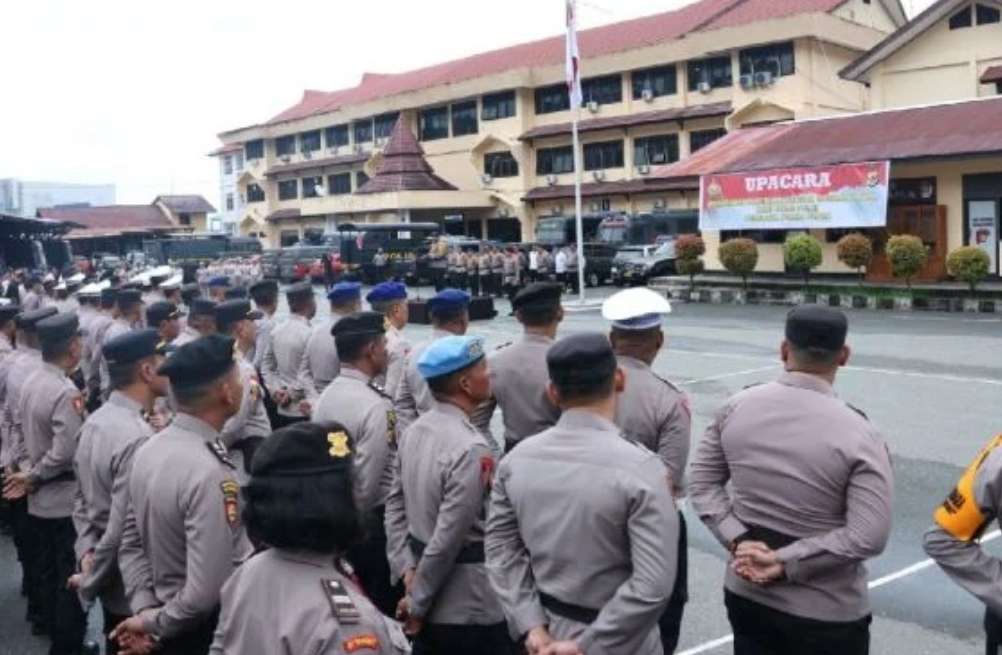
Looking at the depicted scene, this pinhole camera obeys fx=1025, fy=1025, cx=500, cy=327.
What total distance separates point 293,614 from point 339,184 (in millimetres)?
58726

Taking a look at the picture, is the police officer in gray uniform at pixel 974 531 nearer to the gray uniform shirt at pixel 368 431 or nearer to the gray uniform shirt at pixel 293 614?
the gray uniform shirt at pixel 293 614

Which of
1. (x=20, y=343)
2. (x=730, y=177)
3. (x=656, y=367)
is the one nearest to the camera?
(x=20, y=343)

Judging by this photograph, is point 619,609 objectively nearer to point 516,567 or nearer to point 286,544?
point 516,567

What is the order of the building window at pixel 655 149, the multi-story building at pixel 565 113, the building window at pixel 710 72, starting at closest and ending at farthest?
the multi-story building at pixel 565 113
the building window at pixel 710 72
the building window at pixel 655 149

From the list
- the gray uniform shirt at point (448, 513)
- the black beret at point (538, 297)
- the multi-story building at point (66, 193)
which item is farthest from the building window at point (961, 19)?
the multi-story building at point (66, 193)

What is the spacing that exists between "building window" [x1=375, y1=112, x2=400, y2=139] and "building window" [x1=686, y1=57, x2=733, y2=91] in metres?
18.7

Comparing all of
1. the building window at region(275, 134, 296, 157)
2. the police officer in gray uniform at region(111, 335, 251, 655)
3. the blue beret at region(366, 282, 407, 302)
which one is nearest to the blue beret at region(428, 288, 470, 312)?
the blue beret at region(366, 282, 407, 302)

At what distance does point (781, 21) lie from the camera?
38000 millimetres

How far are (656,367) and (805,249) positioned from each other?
12019 mm

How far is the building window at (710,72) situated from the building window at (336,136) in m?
23.6

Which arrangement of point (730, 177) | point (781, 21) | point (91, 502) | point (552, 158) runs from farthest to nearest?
1. point (552, 158)
2. point (781, 21)
3. point (730, 177)
4. point (91, 502)

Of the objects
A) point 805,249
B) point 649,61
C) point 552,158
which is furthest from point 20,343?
point 552,158

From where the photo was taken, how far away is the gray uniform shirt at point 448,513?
3.78 meters

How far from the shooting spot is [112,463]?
4262 mm
